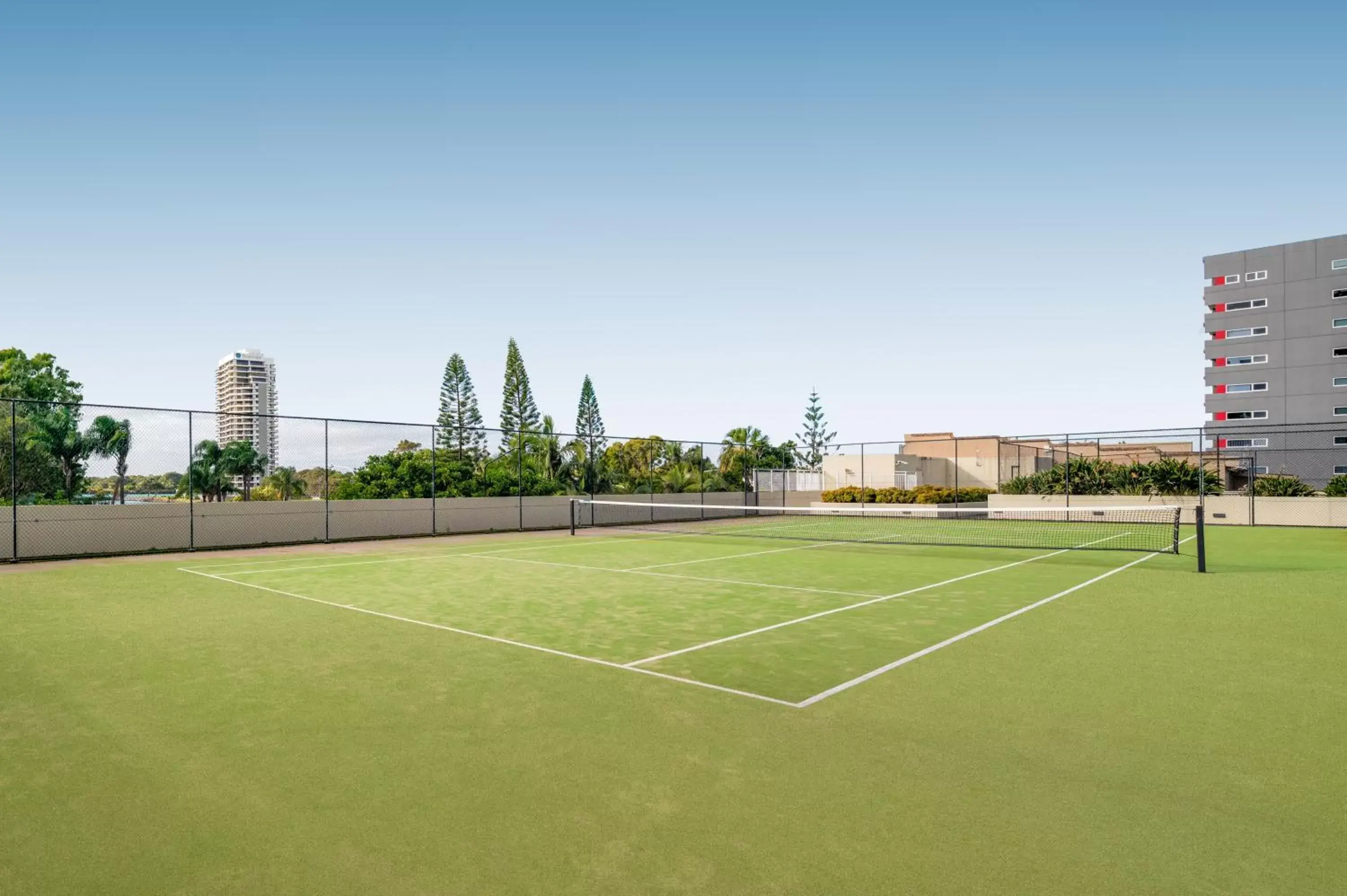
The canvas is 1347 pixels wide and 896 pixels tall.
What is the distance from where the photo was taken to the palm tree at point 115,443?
1617 cm

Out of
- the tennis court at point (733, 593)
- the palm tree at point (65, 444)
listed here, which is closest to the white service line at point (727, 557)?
the tennis court at point (733, 593)

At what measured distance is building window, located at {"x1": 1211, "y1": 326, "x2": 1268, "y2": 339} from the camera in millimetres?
54531

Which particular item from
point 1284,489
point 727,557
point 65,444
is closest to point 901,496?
point 1284,489

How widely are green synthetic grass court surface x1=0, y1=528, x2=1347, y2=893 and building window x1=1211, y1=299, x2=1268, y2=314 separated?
5817 cm

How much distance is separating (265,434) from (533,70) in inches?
450

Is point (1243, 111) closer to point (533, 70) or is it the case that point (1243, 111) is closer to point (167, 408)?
point (533, 70)

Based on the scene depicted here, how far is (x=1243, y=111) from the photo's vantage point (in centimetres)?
1862

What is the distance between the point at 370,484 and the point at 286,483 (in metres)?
5.40

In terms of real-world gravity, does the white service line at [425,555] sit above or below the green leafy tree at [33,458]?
below

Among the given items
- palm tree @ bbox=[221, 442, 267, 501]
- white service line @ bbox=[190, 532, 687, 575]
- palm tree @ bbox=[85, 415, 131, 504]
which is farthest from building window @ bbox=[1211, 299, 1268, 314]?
palm tree @ bbox=[85, 415, 131, 504]

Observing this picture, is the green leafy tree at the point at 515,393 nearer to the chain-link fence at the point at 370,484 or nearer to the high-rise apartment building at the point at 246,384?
the chain-link fence at the point at 370,484

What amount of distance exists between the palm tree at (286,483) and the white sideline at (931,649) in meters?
17.4

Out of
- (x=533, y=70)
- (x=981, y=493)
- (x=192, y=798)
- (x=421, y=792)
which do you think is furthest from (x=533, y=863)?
(x=981, y=493)

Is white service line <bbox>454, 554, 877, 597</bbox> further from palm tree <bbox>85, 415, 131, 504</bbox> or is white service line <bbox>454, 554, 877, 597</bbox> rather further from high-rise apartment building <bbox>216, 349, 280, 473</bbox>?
high-rise apartment building <bbox>216, 349, 280, 473</bbox>
